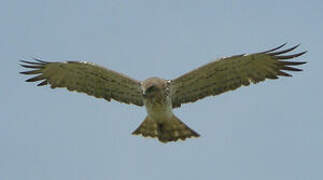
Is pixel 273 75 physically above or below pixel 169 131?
above

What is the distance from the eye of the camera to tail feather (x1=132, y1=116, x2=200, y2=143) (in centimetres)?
1967

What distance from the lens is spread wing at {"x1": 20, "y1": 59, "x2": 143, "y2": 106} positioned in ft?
64.7

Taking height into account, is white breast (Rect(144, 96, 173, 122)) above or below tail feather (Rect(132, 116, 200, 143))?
above

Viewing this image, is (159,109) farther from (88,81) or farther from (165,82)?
(88,81)

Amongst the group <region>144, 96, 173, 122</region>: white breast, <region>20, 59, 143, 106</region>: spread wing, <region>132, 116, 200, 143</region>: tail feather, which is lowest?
<region>132, 116, 200, 143</region>: tail feather

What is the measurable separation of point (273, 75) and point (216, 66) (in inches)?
53.2

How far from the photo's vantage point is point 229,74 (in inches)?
765

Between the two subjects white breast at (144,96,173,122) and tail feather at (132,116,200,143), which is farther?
tail feather at (132,116,200,143)

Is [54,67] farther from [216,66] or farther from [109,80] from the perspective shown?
[216,66]

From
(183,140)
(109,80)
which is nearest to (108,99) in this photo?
(109,80)

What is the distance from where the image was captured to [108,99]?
1995cm

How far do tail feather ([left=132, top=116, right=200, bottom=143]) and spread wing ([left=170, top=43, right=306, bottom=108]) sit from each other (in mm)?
468

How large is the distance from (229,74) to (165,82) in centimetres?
147

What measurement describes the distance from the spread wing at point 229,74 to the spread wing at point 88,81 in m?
1.03
